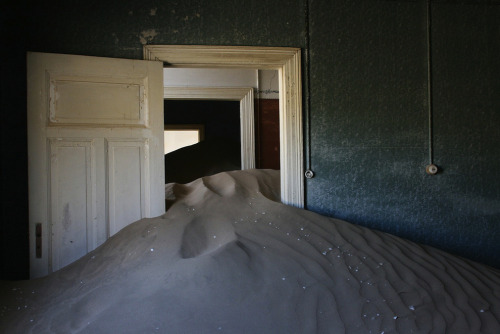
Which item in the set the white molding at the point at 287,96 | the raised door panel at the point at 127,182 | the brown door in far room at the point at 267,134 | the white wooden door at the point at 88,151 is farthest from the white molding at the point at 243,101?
the raised door panel at the point at 127,182

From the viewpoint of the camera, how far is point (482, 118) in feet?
13.1

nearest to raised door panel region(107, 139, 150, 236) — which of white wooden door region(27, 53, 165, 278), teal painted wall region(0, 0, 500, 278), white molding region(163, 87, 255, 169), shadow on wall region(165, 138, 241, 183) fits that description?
white wooden door region(27, 53, 165, 278)

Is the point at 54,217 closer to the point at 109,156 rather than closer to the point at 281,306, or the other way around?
the point at 109,156

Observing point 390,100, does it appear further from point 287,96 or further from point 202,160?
point 202,160

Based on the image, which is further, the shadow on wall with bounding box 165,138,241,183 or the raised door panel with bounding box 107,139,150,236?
the shadow on wall with bounding box 165,138,241,183

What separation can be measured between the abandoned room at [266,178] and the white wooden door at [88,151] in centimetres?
1

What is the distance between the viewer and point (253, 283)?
7.98 feet

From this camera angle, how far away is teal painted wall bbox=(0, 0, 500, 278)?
3789 mm

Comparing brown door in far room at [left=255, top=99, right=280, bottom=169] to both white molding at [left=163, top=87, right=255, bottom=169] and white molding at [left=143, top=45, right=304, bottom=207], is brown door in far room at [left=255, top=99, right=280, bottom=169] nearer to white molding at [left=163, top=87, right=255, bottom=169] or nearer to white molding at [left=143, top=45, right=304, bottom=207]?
white molding at [left=163, top=87, right=255, bottom=169]

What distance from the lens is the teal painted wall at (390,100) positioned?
3.79 meters

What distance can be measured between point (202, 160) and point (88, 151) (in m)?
4.60

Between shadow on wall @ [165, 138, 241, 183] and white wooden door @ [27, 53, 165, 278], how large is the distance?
397 centimetres

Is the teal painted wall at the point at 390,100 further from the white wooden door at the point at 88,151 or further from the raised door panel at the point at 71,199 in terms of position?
the raised door panel at the point at 71,199

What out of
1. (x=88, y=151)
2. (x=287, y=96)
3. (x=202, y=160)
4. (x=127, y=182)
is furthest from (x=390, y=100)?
(x=202, y=160)
